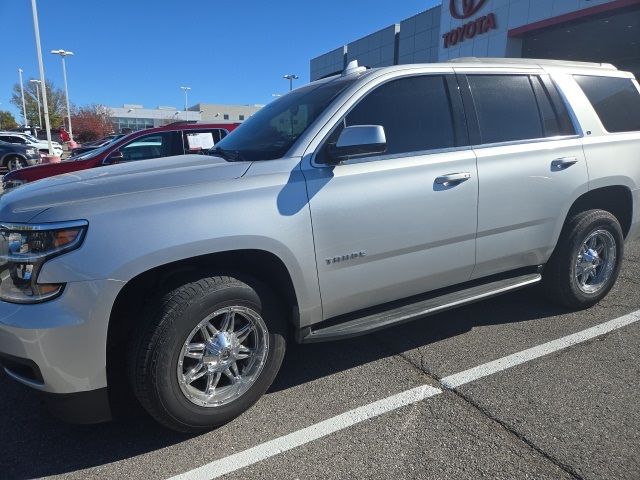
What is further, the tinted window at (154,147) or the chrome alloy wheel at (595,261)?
the tinted window at (154,147)

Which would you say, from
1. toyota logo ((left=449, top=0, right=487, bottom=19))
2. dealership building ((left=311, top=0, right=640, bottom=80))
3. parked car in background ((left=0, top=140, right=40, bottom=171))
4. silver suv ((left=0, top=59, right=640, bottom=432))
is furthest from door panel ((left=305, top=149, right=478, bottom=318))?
toyota logo ((left=449, top=0, right=487, bottom=19))

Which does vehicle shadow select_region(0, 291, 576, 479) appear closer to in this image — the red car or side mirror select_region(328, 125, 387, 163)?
side mirror select_region(328, 125, 387, 163)

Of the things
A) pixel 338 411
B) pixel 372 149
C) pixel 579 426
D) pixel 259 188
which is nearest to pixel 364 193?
pixel 372 149

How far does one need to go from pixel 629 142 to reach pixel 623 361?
201cm

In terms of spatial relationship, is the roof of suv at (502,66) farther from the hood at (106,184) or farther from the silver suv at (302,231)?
the hood at (106,184)

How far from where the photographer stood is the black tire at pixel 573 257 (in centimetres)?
400

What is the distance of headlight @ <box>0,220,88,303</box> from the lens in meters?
2.29

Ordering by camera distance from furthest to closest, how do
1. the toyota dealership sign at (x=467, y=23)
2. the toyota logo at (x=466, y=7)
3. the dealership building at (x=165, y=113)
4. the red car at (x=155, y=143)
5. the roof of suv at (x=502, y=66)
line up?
the dealership building at (x=165, y=113)
the toyota logo at (x=466, y=7)
the toyota dealership sign at (x=467, y=23)
the red car at (x=155, y=143)
the roof of suv at (x=502, y=66)

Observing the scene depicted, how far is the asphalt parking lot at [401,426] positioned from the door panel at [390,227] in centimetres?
56

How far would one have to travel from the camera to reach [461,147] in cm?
342

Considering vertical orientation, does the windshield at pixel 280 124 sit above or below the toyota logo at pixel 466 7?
below

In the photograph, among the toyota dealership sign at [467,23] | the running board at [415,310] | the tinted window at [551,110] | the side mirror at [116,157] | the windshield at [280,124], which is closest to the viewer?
the running board at [415,310]

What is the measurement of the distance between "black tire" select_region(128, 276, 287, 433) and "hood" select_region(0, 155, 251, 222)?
56cm

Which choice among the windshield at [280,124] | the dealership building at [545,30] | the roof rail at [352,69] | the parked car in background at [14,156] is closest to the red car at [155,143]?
the windshield at [280,124]
